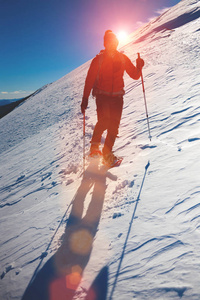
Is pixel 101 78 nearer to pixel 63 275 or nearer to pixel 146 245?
pixel 146 245

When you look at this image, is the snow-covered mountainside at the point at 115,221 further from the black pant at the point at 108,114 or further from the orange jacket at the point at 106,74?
the orange jacket at the point at 106,74

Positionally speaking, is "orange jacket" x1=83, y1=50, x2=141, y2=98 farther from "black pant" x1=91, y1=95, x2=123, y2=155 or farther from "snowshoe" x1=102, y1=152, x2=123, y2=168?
Result: "snowshoe" x1=102, y1=152, x2=123, y2=168

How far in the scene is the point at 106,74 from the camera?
3.41 metres

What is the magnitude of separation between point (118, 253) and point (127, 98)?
629cm

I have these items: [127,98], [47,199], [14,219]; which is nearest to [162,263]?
[47,199]

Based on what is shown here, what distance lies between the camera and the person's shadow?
166 cm

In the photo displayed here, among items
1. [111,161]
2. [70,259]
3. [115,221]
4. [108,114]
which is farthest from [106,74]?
[70,259]

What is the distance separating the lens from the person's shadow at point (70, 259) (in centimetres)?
166

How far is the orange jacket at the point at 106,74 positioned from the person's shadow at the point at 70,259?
6.55 feet

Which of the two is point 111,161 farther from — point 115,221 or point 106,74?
point 106,74

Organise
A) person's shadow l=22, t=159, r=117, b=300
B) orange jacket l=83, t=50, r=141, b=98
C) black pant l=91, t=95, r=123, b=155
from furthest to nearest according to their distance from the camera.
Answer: black pant l=91, t=95, r=123, b=155 → orange jacket l=83, t=50, r=141, b=98 → person's shadow l=22, t=159, r=117, b=300

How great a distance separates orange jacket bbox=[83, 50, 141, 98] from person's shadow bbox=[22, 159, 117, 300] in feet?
6.55

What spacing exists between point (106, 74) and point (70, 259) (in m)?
3.01

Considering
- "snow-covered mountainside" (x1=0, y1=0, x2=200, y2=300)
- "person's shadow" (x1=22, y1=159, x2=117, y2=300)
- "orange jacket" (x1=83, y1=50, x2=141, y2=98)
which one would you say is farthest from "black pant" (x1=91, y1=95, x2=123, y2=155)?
"person's shadow" (x1=22, y1=159, x2=117, y2=300)
